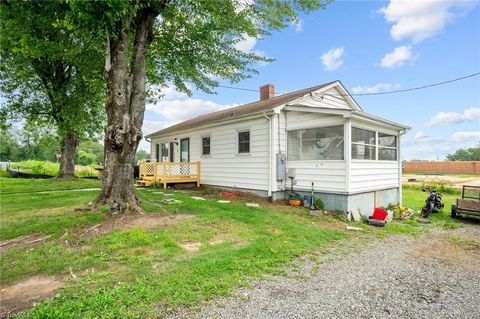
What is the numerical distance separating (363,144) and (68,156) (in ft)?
52.6

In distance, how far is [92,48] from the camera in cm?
1070

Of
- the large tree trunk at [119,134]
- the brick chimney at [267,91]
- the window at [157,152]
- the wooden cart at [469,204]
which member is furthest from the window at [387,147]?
the window at [157,152]

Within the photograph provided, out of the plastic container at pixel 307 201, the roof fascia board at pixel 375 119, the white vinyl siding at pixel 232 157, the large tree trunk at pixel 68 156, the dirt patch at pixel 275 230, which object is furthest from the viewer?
the large tree trunk at pixel 68 156

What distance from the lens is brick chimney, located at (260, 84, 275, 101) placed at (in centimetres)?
1469

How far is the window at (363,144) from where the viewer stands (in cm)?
850

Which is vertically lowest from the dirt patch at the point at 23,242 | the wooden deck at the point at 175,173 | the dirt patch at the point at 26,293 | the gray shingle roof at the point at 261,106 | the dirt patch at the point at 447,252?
the dirt patch at the point at 447,252

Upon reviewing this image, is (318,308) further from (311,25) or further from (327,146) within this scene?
(311,25)

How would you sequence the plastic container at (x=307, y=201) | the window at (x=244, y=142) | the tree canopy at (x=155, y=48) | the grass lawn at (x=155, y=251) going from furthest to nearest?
the window at (x=244, y=142), the plastic container at (x=307, y=201), the tree canopy at (x=155, y=48), the grass lawn at (x=155, y=251)

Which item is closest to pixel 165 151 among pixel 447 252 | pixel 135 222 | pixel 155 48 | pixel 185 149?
pixel 185 149

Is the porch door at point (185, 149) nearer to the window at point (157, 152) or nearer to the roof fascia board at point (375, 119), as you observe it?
the window at point (157, 152)

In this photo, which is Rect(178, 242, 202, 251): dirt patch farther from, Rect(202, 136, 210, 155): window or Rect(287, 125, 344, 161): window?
Rect(202, 136, 210, 155): window

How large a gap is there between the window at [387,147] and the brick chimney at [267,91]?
6.51m

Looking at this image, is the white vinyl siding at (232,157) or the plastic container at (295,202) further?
the white vinyl siding at (232,157)

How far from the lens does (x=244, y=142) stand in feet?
36.3
